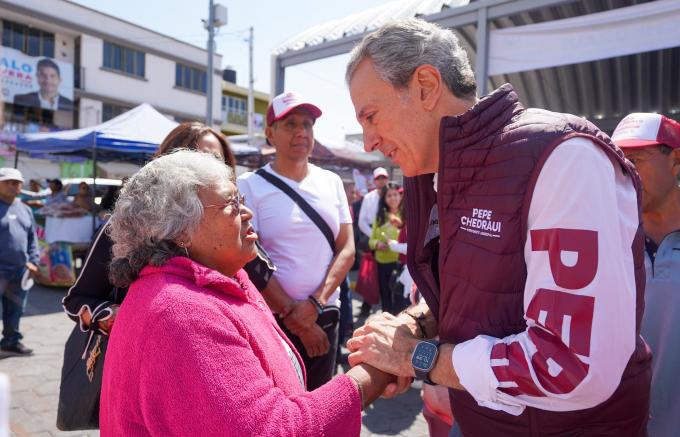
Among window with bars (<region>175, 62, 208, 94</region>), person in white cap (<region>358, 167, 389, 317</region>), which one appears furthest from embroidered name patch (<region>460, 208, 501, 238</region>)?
window with bars (<region>175, 62, 208, 94</region>)

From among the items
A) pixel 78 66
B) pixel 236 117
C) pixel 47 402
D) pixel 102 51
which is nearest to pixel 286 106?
pixel 47 402

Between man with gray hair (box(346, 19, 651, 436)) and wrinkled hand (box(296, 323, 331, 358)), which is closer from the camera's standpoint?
man with gray hair (box(346, 19, 651, 436))

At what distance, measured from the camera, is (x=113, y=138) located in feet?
28.0

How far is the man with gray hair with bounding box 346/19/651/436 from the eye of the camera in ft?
3.43

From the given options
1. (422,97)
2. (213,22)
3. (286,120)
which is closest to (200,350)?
(422,97)

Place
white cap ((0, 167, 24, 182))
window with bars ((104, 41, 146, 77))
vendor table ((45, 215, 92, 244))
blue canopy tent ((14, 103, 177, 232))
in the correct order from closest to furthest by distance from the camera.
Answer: white cap ((0, 167, 24, 182))
blue canopy tent ((14, 103, 177, 232))
vendor table ((45, 215, 92, 244))
window with bars ((104, 41, 146, 77))

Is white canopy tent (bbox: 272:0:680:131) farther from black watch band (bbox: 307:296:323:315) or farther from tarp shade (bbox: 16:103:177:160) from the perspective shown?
tarp shade (bbox: 16:103:177:160)

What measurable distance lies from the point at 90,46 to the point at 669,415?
30436 mm

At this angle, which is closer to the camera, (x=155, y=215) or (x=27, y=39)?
(x=155, y=215)

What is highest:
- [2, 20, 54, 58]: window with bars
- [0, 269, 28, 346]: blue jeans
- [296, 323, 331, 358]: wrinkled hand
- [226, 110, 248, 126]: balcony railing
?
[2, 20, 54, 58]: window with bars

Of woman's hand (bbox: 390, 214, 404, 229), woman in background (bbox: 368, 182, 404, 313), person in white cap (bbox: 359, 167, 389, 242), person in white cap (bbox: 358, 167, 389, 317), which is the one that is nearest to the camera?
woman's hand (bbox: 390, 214, 404, 229)

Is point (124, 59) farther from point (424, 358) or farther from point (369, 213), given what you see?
point (424, 358)

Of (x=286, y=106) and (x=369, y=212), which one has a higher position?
(x=286, y=106)

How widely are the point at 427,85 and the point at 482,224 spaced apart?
0.46 m
